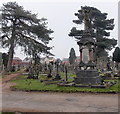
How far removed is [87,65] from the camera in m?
17.8

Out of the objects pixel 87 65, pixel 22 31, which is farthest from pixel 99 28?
pixel 87 65

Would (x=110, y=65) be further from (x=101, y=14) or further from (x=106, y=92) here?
(x=106, y=92)

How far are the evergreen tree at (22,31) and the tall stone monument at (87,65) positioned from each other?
49.7 feet

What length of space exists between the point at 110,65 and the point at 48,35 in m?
12.0

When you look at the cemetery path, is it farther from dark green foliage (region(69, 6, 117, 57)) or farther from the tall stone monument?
dark green foliage (region(69, 6, 117, 57))

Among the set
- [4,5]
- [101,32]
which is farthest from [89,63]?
[101,32]

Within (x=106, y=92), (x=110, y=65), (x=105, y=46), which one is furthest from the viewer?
(x=105, y=46)

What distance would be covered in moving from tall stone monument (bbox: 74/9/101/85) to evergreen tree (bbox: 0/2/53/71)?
15.2m

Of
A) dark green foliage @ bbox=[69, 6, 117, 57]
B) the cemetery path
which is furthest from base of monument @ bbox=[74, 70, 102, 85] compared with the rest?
dark green foliage @ bbox=[69, 6, 117, 57]

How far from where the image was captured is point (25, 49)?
112 ft

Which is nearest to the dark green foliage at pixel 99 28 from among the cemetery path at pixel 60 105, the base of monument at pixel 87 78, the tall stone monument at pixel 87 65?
the tall stone monument at pixel 87 65

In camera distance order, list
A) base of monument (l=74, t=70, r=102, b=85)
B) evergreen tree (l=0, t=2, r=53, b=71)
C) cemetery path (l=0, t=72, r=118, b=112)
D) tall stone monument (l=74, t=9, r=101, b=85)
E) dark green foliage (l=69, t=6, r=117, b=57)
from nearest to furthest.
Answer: cemetery path (l=0, t=72, r=118, b=112)
base of monument (l=74, t=70, r=102, b=85)
tall stone monument (l=74, t=9, r=101, b=85)
evergreen tree (l=0, t=2, r=53, b=71)
dark green foliage (l=69, t=6, r=117, b=57)

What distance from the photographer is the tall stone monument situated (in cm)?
1673

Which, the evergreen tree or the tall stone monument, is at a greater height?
the evergreen tree
